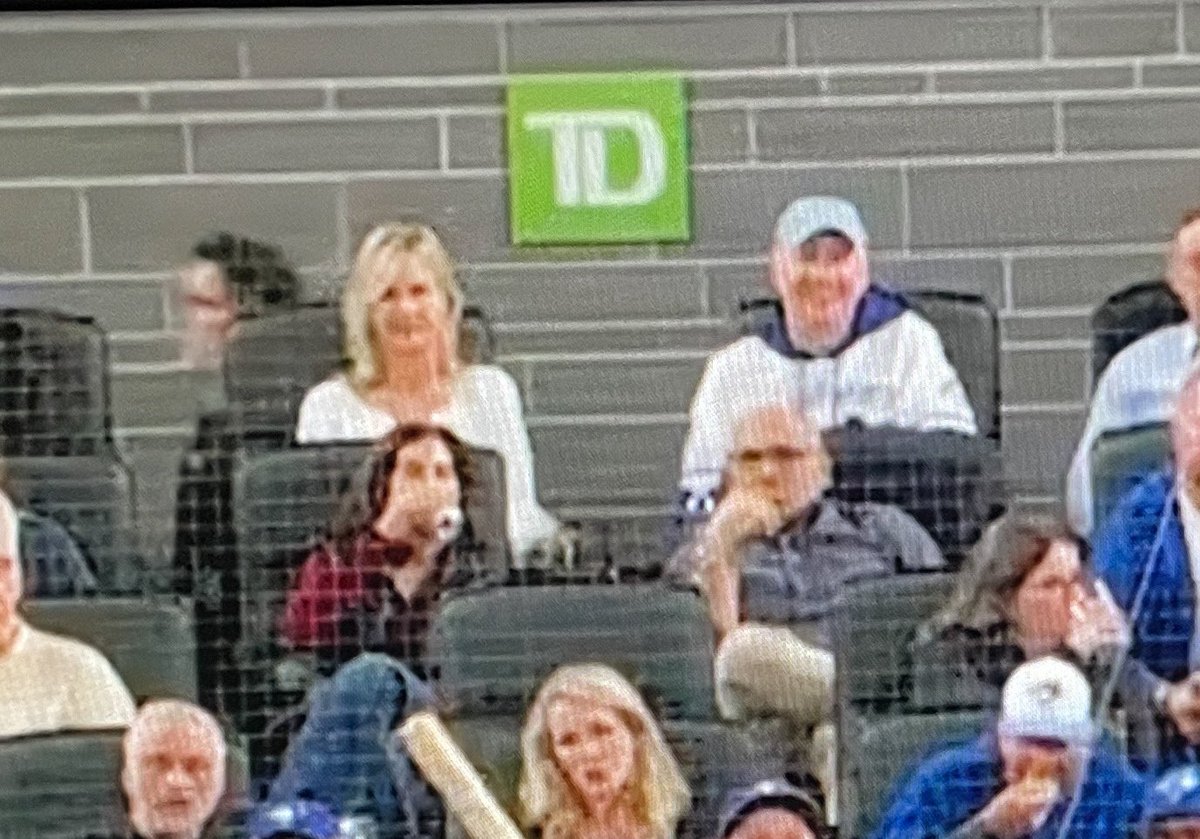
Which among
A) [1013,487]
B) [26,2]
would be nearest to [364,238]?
[26,2]

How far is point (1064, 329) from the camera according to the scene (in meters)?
1.96

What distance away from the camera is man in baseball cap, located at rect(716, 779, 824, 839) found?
196cm

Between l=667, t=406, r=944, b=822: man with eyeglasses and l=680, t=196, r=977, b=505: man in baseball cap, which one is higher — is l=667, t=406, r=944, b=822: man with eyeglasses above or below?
below

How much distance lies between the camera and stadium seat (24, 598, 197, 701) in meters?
1.95

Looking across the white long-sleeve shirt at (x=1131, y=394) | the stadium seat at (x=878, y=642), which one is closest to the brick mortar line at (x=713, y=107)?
the white long-sleeve shirt at (x=1131, y=394)

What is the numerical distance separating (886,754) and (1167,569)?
16 centimetres

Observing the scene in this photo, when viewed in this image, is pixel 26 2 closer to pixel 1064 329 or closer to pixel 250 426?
pixel 250 426

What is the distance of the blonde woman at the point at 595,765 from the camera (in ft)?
6.42

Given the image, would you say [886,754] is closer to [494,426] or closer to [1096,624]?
[1096,624]

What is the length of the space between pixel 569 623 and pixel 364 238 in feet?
0.66

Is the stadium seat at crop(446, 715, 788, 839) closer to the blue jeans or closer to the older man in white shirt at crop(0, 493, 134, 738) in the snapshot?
the blue jeans

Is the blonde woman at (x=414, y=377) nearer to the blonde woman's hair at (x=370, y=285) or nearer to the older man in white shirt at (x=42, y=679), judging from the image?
the blonde woman's hair at (x=370, y=285)

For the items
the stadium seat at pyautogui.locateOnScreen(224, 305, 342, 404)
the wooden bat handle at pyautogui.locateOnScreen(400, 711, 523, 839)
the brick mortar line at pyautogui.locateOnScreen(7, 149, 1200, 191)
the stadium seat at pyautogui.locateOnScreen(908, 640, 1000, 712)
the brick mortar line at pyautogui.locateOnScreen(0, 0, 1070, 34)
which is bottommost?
the wooden bat handle at pyautogui.locateOnScreen(400, 711, 523, 839)

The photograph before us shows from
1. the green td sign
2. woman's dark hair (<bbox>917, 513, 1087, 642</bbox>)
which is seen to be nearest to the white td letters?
the green td sign
